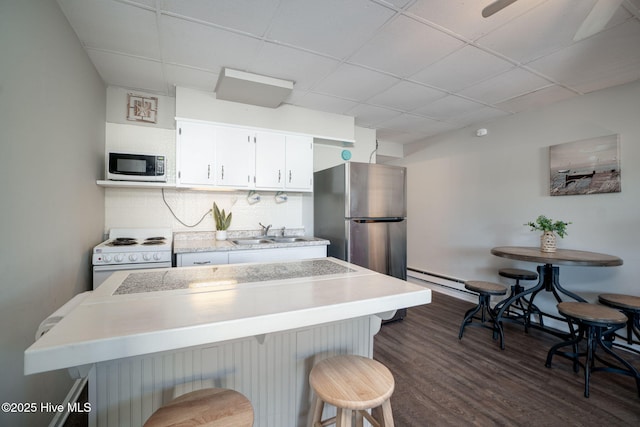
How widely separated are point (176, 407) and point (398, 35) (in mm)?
2477

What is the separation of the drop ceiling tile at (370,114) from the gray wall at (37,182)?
8.67 feet

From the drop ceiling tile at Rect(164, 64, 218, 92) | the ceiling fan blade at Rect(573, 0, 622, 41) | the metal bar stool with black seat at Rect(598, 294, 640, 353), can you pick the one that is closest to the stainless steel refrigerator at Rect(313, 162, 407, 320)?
the drop ceiling tile at Rect(164, 64, 218, 92)

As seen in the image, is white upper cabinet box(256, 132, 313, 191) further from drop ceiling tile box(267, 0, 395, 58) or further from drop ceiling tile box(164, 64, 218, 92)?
drop ceiling tile box(267, 0, 395, 58)

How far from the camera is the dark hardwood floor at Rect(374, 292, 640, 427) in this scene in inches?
64.8

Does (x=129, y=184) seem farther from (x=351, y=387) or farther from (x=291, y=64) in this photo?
(x=351, y=387)

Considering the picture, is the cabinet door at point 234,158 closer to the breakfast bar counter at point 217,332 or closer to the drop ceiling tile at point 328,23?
the drop ceiling tile at point 328,23

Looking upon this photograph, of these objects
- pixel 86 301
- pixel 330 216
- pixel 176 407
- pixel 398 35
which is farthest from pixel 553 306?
pixel 86 301

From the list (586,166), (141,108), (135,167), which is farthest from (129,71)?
(586,166)

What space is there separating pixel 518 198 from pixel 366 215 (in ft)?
6.56

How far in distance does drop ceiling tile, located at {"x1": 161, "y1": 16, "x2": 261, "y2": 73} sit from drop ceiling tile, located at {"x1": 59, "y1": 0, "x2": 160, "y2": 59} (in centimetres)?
10

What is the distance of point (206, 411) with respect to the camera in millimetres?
931

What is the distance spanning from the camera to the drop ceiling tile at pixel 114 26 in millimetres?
1678

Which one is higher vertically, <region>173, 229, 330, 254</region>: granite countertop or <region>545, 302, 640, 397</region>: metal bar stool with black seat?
<region>173, 229, 330, 254</region>: granite countertop

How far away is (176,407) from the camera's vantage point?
0.94 metres
